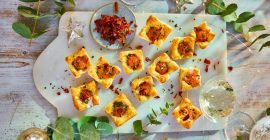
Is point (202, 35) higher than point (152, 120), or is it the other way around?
point (202, 35)

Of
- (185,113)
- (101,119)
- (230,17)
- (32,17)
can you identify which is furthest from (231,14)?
(32,17)

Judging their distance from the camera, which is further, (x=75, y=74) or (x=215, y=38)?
(x=215, y=38)

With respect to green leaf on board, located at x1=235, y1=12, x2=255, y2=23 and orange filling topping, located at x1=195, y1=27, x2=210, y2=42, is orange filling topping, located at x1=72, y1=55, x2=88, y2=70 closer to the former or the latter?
orange filling topping, located at x1=195, y1=27, x2=210, y2=42

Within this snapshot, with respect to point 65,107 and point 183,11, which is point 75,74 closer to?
point 65,107

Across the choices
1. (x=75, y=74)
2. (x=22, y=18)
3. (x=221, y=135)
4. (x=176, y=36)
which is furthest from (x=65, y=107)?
(x=221, y=135)

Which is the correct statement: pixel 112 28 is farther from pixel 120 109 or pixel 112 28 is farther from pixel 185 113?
pixel 185 113

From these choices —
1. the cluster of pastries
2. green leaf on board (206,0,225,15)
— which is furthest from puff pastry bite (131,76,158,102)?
green leaf on board (206,0,225,15)

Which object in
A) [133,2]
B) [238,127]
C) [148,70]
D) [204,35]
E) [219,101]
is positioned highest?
[133,2]
